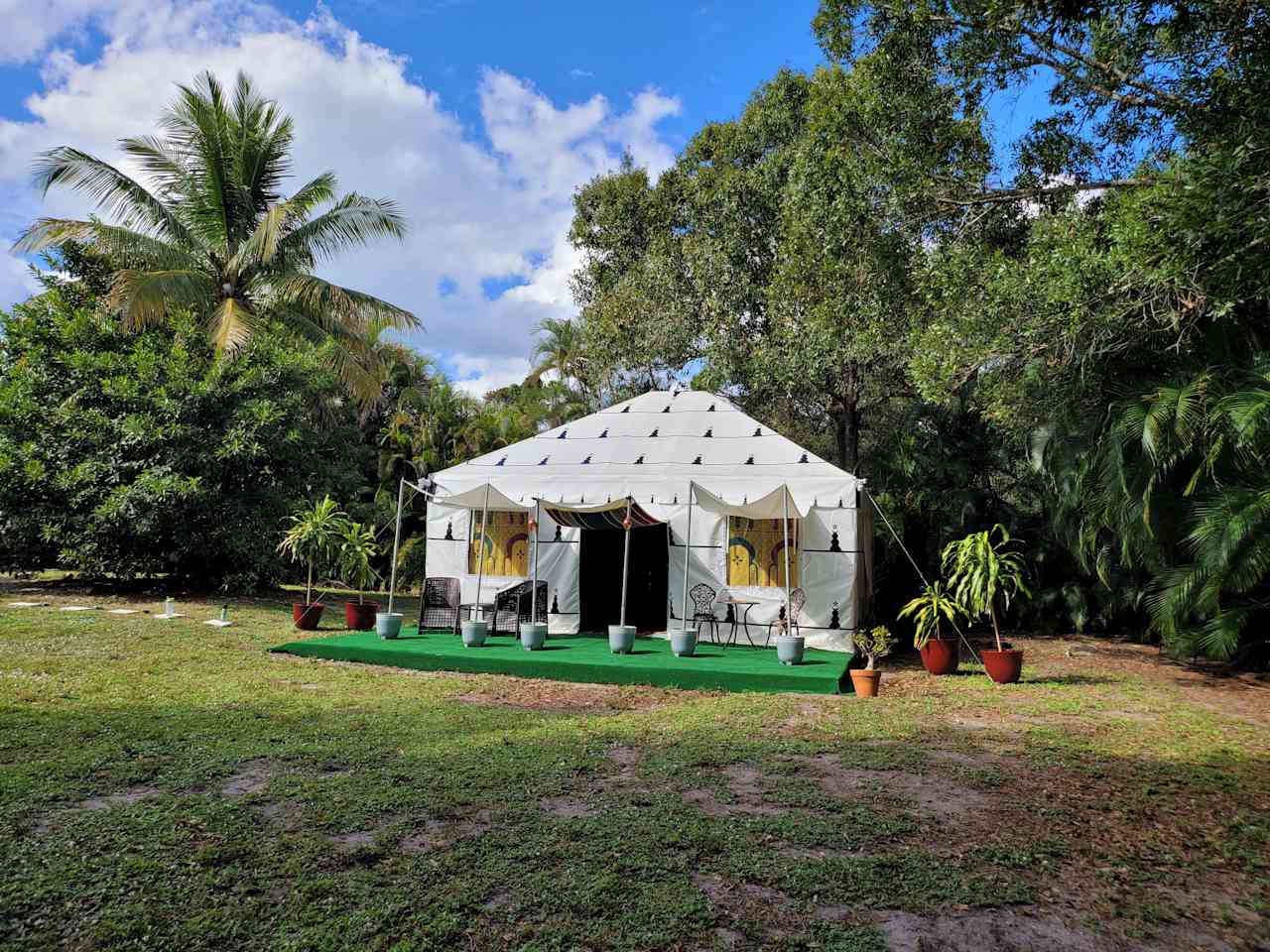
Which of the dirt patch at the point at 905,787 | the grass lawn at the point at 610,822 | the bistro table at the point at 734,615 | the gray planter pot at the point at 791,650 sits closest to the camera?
the grass lawn at the point at 610,822

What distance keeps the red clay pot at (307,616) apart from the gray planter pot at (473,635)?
2.96 metres

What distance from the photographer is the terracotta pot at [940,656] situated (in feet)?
33.0

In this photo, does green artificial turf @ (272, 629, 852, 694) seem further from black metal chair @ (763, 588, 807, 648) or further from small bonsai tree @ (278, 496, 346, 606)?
small bonsai tree @ (278, 496, 346, 606)

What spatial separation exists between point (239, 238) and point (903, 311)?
1401 centimetres

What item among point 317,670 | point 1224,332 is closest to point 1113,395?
point 1224,332

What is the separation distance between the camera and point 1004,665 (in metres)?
9.31

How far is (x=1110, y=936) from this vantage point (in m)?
3.11

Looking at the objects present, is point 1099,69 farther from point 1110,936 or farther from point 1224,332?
point 1110,936

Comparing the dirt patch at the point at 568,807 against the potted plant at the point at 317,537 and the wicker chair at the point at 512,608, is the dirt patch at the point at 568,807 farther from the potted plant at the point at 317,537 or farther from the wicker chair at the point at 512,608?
the potted plant at the point at 317,537

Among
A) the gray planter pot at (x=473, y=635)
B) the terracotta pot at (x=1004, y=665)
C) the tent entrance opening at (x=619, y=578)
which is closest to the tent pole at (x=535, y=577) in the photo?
the tent entrance opening at (x=619, y=578)

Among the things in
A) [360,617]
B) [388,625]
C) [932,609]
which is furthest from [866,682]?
[360,617]

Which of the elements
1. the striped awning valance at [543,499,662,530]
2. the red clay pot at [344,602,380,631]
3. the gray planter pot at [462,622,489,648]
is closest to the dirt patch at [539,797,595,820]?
the gray planter pot at [462,622,489,648]

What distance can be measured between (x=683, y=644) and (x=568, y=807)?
18.7 ft

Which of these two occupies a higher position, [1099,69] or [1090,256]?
[1099,69]
